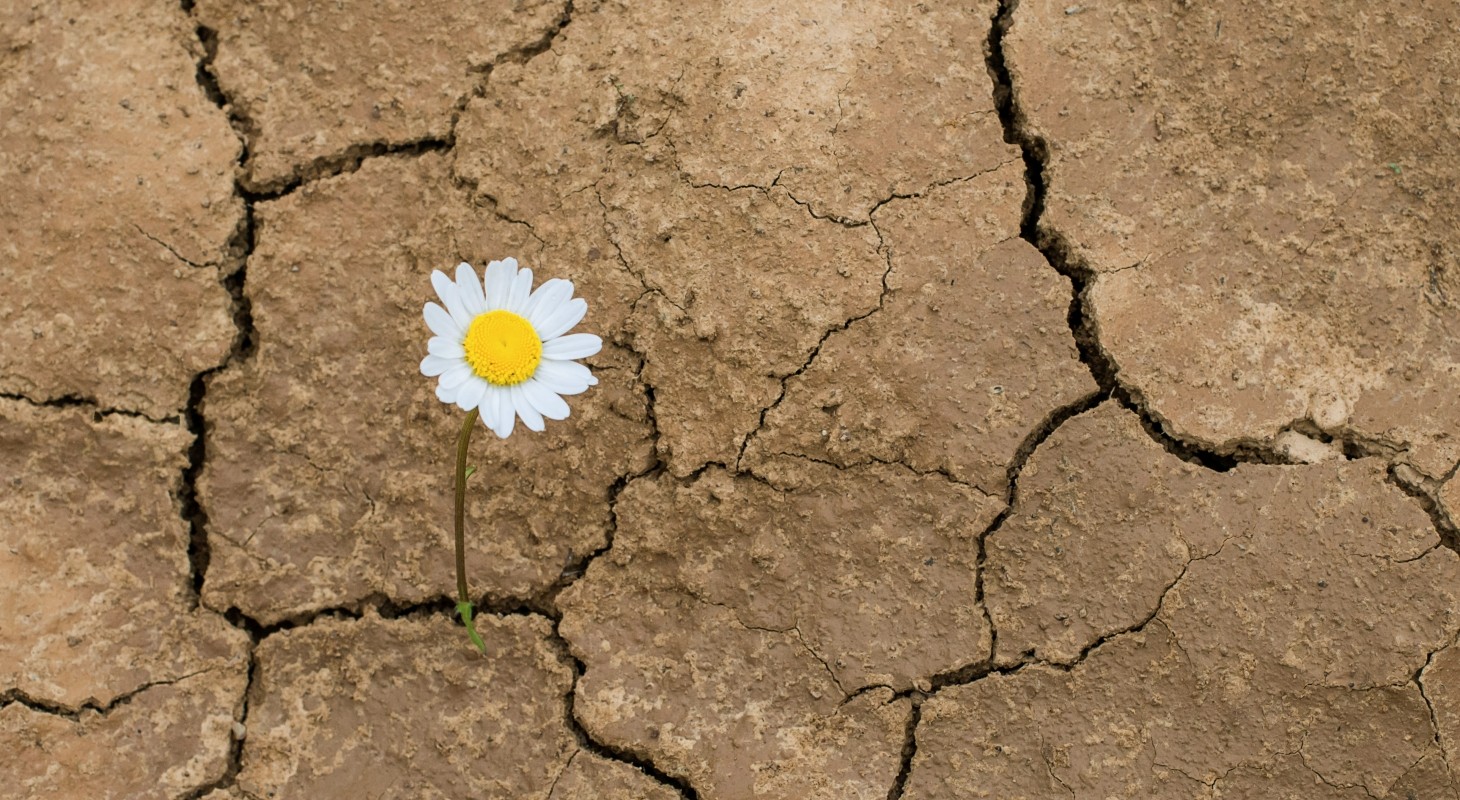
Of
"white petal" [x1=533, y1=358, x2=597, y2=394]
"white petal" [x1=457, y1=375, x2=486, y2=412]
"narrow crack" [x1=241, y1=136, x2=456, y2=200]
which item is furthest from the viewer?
"narrow crack" [x1=241, y1=136, x2=456, y2=200]

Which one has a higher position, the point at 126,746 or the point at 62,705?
the point at 62,705

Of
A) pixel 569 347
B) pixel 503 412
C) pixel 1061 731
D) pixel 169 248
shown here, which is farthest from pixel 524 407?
pixel 1061 731

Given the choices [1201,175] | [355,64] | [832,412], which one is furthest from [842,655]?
[355,64]

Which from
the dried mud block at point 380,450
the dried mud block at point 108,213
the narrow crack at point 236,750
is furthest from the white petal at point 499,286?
the narrow crack at point 236,750

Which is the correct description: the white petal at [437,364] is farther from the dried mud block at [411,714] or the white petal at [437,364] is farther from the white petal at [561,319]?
the dried mud block at [411,714]

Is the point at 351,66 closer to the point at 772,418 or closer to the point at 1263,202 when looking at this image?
the point at 772,418

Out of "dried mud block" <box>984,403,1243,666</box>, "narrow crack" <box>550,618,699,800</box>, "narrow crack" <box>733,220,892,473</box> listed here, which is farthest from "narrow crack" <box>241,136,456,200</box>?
"dried mud block" <box>984,403,1243,666</box>

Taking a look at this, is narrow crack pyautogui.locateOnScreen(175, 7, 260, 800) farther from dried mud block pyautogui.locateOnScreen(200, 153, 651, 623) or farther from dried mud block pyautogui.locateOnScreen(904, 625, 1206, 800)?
dried mud block pyautogui.locateOnScreen(904, 625, 1206, 800)
